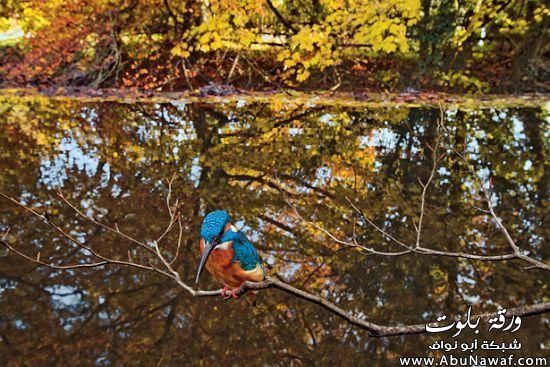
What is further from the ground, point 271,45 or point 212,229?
point 271,45

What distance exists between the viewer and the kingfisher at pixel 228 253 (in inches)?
53.0

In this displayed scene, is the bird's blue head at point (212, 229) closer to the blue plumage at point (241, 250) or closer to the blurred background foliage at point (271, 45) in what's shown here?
the blue plumage at point (241, 250)

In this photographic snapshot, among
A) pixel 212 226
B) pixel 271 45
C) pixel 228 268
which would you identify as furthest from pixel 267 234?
pixel 271 45

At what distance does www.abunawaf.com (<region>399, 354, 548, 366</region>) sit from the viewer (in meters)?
2.58

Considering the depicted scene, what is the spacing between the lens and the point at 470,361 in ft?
8.52

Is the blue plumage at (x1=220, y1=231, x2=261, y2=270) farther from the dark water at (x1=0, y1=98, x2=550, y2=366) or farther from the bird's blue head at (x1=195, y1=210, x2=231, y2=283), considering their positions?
the dark water at (x1=0, y1=98, x2=550, y2=366)

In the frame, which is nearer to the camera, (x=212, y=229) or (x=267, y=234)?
(x=212, y=229)

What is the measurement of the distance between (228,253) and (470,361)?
1729 mm

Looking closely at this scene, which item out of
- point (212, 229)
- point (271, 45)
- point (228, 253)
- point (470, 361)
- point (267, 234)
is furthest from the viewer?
point (271, 45)

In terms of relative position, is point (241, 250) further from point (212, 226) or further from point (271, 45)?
point (271, 45)

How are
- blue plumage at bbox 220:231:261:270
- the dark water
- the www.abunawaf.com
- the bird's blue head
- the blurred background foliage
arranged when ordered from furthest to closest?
the blurred background foliage < the dark water < the www.abunawaf.com < blue plumage at bbox 220:231:261:270 < the bird's blue head

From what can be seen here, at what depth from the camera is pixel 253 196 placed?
16.3ft

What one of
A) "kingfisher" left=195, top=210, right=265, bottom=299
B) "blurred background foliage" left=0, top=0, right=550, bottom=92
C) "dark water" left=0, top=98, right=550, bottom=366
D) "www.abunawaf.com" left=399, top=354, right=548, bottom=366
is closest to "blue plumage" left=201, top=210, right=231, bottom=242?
"kingfisher" left=195, top=210, right=265, bottom=299

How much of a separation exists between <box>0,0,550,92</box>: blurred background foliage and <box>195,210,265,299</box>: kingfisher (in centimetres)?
1160
